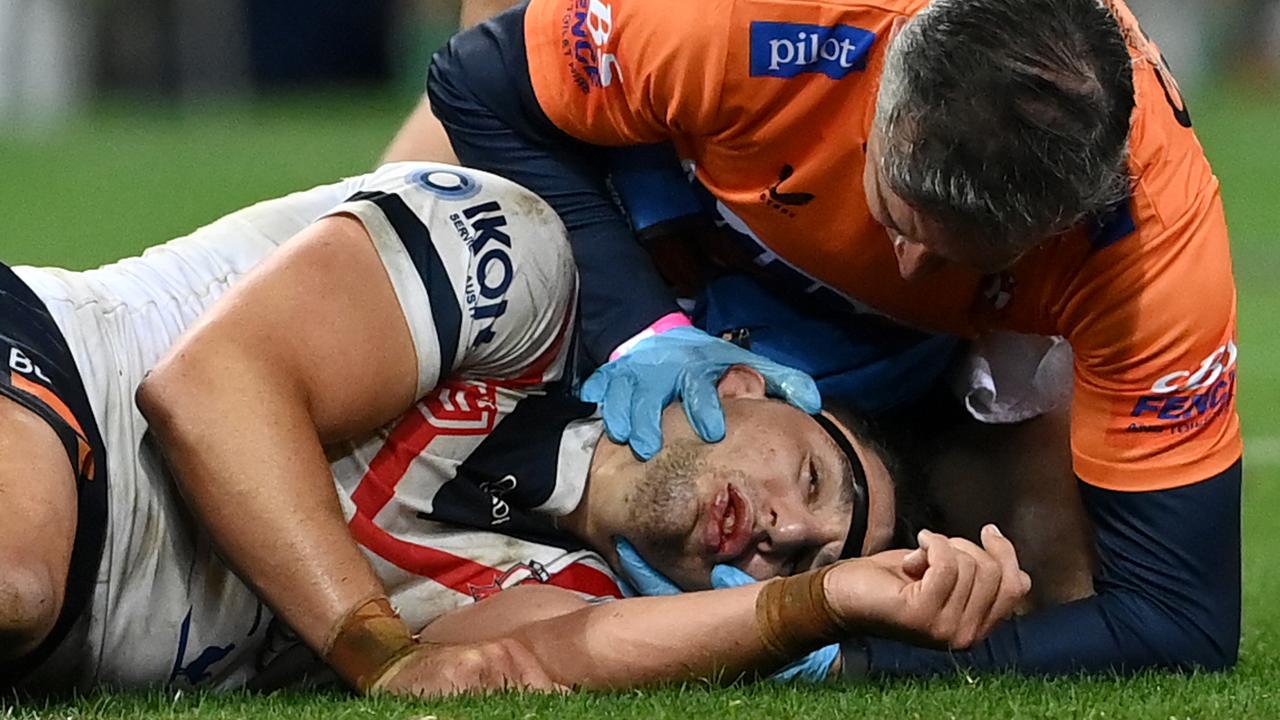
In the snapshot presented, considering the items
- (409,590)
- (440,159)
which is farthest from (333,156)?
(409,590)

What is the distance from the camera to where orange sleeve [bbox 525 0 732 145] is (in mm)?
3047

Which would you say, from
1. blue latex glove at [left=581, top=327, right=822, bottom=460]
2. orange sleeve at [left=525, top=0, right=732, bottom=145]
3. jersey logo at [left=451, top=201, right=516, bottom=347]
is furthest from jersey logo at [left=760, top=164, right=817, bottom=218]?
jersey logo at [left=451, top=201, right=516, bottom=347]

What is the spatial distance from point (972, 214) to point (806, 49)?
17.0 inches

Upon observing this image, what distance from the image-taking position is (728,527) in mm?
3029

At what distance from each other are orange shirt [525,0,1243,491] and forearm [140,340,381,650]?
0.74 metres

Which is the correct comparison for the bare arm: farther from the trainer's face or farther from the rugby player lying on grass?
the trainer's face

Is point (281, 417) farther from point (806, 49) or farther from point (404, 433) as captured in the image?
point (806, 49)

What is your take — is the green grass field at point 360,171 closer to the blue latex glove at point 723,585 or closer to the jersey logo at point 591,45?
the blue latex glove at point 723,585

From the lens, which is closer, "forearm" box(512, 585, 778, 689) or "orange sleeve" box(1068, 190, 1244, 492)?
"forearm" box(512, 585, 778, 689)

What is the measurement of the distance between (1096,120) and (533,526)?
103 cm

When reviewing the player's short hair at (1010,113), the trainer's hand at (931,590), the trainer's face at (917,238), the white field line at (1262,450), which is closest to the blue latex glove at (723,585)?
the trainer's hand at (931,590)

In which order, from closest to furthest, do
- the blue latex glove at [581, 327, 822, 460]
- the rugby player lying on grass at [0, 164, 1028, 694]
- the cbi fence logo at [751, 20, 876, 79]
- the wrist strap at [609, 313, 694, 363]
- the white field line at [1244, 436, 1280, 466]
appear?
the rugby player lying on grass at [0, 164, 1028, 694] → the cbi fence logo at [751, 20, 876, 79] → the blue latex glove at [581, 327, 822, 460] → the wrist strap at [609, 313, 694, 363] → the white field line at [1244, 436, 1280, 466]

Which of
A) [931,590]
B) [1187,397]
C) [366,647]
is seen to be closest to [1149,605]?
[1187,397]

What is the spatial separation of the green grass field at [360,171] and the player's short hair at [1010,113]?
1.13 ft
